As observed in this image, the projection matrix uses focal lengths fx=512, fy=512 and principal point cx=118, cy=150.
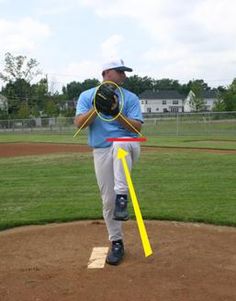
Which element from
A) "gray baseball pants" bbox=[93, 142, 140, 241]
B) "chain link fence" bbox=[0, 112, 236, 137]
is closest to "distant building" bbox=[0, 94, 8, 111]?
"chain link fence" bbox=[0, 112, 236, 137]

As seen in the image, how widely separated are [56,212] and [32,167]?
267 inches

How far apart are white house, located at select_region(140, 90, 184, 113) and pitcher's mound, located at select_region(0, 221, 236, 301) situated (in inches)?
4025

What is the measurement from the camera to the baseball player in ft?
14.9

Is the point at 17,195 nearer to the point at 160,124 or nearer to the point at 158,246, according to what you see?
the point at 158,246

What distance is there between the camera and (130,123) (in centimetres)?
459

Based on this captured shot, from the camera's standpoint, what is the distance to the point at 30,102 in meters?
76.8

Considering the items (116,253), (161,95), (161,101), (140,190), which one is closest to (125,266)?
(116,253)

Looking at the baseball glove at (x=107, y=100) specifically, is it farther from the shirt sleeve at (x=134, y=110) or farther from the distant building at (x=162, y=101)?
the distant building at (x=162, y=101)

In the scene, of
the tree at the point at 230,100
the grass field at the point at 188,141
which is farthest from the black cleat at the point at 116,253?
the tree at the point at 230,100

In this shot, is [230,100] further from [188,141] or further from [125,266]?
[125,266]

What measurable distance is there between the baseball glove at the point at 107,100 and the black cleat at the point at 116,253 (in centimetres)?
129

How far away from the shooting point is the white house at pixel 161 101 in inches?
4272

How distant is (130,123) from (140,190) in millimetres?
4986

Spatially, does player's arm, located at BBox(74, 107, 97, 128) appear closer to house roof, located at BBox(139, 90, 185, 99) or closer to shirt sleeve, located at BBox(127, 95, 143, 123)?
shirt sleeve, located at BBox(127, 95, 143, 123)
